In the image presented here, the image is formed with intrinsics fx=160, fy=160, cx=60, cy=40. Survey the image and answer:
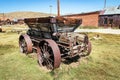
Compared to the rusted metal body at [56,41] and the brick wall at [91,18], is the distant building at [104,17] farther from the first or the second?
the rusted metal body at [56,41]

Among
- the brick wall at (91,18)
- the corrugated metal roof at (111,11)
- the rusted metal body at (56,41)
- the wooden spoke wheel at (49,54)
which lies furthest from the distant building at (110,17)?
the wooden spoke wheel at (49,54)

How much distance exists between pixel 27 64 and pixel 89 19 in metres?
30.6

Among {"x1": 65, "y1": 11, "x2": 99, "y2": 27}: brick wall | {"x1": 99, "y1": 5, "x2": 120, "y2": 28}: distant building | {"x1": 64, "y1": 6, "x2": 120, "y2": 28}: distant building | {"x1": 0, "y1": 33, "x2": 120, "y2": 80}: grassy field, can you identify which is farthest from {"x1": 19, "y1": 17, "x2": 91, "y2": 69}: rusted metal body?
{"x1": 65, "y1": 11, "x2": 99, "y2": 27}: brick wall

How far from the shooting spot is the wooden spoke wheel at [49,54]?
6.42m

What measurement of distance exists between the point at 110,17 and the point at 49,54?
28217 millimetres

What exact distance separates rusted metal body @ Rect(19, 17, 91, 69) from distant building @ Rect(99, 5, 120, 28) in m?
25.3

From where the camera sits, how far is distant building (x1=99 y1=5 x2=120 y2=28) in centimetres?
3160

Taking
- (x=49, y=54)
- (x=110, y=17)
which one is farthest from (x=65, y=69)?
(x=110, y=17)

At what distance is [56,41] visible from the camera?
7754 millimetres

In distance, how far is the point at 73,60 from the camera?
8.23 meters

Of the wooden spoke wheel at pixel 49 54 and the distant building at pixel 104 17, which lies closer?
the wooden spoke wheel at pixel 49 54

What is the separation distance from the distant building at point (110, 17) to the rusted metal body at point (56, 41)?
83.2ft

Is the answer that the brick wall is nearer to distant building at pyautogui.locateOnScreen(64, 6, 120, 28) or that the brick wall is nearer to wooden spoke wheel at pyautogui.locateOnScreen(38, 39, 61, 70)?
distant building at pyautogui.locateOnScreen(64, 6, 120, 28)

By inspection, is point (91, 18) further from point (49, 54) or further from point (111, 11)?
point (49, 54)
